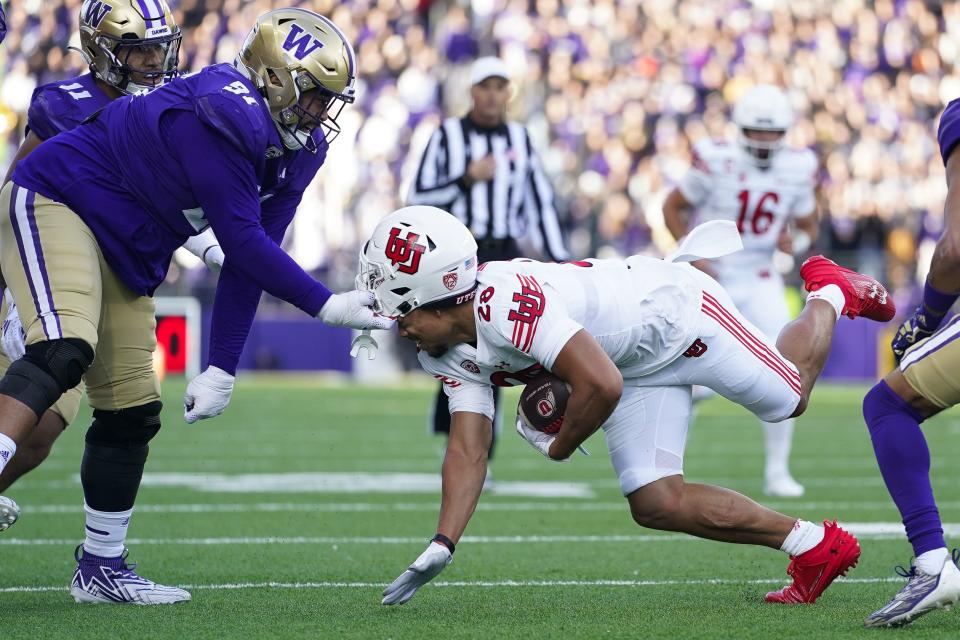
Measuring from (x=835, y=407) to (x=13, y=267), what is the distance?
9938 mm

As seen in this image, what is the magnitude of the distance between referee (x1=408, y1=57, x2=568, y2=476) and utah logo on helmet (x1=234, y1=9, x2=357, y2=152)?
3166mm

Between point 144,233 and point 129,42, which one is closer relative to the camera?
point 144,233

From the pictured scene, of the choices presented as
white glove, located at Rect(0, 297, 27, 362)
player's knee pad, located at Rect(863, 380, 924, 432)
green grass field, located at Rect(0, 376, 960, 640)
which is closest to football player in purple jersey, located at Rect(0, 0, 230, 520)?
white glove, located at Rect(0, 297, 27, 362)

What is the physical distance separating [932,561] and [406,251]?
149 cm

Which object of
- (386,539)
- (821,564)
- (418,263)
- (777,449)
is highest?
(418,263)

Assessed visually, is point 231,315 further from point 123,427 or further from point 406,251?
point 406,251

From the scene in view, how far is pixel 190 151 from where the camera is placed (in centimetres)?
365

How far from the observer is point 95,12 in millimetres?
4367

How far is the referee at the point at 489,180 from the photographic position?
A: 7078 millimetres

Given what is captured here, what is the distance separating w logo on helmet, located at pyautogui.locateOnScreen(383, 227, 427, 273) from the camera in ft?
11.9

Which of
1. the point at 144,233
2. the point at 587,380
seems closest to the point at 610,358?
the point at 587,380

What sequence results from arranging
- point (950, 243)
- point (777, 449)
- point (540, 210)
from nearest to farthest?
point (950, 243)
point (777, 449)
point (540, 210)

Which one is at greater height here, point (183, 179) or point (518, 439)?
point (183, 179)

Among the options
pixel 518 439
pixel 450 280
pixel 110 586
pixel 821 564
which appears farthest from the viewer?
pixel 518 439
